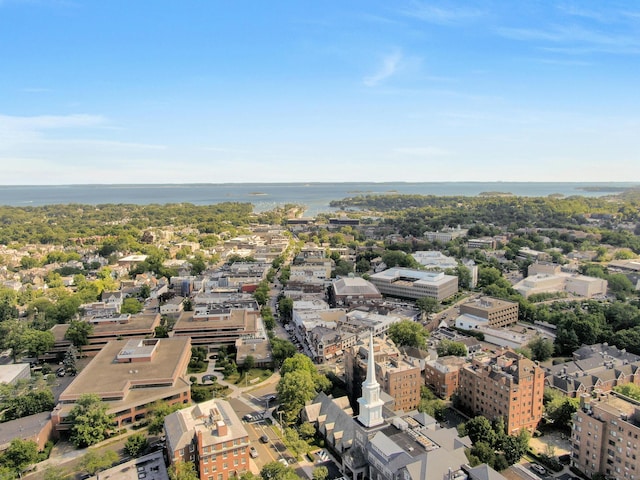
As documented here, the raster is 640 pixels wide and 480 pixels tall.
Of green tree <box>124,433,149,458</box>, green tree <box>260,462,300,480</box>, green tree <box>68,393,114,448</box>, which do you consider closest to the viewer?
green tree <box>260,462,300,480</box>

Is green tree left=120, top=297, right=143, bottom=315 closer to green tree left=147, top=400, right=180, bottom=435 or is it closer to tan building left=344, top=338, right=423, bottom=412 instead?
green tree left=147, top=400, right=180, bottom=435

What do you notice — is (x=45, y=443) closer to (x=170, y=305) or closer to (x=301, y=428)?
(x=301, y=428)

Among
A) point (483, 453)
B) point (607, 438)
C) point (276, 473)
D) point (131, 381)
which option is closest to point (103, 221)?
point (131, 381)

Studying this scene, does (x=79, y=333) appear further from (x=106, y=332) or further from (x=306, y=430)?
(x=306, y=430)

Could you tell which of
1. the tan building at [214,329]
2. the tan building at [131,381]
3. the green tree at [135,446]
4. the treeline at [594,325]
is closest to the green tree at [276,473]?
the green tree at [135,446]

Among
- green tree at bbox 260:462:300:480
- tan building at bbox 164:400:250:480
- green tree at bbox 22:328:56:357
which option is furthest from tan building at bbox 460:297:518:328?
green tree at bbox 22:328:56:357

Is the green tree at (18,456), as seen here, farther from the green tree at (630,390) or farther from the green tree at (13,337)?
the green tree at (630,390)

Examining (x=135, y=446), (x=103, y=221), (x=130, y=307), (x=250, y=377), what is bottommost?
(x=250, y=377)
